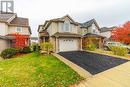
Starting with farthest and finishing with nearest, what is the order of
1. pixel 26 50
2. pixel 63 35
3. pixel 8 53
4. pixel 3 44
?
1. pixel 3 44
2. pixel 26 50
3. pixel 63 35
4. pixel 8 53

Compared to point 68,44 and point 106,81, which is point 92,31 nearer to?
point 68,44

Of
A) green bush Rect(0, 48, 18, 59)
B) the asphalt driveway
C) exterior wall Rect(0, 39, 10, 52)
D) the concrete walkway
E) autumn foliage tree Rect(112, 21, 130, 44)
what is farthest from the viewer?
autumn foliage tree Rect(112, 21, 130, 44)

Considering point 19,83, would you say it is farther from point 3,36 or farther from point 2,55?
point 3,36

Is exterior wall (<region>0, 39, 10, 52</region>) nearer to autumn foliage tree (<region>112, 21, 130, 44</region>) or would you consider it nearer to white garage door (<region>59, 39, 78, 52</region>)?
white garage door (<region>59, 39, 78, 52</region>)

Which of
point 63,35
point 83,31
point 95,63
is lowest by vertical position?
point 95,63

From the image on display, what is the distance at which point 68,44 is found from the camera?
1121 inches

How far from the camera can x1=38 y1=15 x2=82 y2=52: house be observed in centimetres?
2686

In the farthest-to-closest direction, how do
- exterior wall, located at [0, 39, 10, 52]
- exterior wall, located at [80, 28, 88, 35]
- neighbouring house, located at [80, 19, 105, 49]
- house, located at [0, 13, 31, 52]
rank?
exterior wall, located at [80, 28, 88, 35]
neighbouring house, located at [80, 19, 105, 49]
house, located at [0, 13, 31, 52]
exterior wall, located at [0, 39, 10, 52]

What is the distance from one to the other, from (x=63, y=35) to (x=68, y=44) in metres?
2.50

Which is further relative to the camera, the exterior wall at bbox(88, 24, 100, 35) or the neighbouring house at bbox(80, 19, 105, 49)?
the exterior wall at bbox(88, 24, 100, 35)

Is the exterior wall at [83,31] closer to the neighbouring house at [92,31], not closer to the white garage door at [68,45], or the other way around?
the neighbouring house at [92,31]

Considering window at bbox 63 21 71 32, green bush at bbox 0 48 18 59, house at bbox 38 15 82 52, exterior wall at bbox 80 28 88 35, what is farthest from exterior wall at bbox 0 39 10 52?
exterior wall at bbox 80 28 88 35

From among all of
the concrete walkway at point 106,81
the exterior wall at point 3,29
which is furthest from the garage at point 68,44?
the concrete walkway at point 106,81

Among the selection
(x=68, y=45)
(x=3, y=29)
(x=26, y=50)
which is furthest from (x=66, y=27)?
(x=3, y=29)
